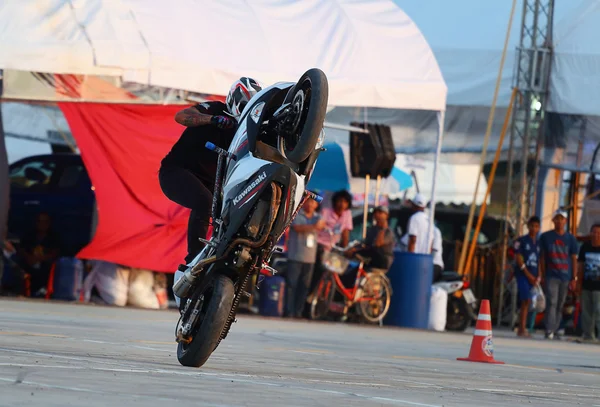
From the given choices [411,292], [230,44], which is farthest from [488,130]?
[230,44]

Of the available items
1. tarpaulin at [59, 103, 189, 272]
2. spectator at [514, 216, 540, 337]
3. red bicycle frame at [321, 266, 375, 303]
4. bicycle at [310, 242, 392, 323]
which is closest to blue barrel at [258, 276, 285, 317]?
bicycle at [310, 242, 392, 323]

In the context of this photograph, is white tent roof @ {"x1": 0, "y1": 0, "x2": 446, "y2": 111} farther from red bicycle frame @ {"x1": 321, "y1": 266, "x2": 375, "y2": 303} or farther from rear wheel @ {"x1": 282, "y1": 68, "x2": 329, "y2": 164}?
rear wheel @ {"x1": 282, "y1": 68, "x2": 329, "y2": 164}

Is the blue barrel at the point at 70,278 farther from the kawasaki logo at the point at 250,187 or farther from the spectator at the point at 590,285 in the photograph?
the kawasaki logo at the point at 250,187

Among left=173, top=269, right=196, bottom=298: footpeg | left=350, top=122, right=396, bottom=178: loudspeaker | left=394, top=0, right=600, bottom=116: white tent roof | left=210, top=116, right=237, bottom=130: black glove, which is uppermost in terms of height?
left=394, top=0, right=600, bottom=116: white tent roof

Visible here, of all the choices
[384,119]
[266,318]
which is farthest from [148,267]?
[384,119]

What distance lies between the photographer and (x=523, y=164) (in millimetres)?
21344

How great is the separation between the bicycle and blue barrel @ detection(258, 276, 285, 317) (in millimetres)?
457

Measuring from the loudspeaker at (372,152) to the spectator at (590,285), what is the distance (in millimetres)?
3256

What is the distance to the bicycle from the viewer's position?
1850 cm

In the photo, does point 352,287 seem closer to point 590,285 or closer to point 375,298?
point 375,298

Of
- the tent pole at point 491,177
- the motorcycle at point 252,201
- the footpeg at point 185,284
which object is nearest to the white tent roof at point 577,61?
the tent pole at point 491,177

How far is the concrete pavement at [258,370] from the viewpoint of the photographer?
16.5 feet

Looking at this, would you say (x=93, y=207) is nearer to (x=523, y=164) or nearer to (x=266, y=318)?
(x=266, y=318)

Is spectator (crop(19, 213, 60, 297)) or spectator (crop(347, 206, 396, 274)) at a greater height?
spectator (crop(347, 206, 396, 274))
